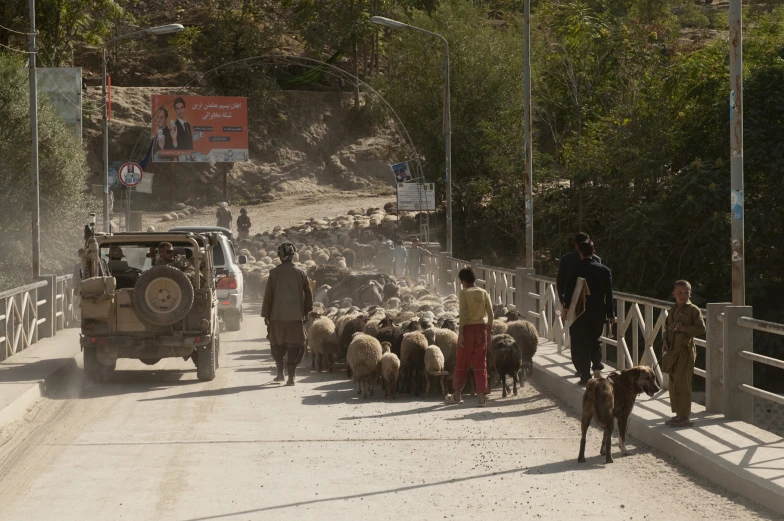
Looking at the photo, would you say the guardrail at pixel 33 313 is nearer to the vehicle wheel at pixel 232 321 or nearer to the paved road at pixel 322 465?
the vehicle wheel at pixel 232 321

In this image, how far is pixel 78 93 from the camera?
34875 mm

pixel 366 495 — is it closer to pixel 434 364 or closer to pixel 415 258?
pixel 434 364

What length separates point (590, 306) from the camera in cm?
1227

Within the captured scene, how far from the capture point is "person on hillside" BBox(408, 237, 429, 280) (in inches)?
1361

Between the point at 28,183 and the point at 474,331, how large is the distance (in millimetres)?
24664

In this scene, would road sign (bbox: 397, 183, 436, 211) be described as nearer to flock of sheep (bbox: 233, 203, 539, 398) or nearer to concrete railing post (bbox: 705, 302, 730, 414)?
flock of sheep (bbox: 233, 203, 539, 398)

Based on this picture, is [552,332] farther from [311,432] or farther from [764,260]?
[764,260]

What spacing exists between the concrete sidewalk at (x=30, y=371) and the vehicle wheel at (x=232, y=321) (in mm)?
3062

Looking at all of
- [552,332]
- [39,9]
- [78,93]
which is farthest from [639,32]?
[552,332]

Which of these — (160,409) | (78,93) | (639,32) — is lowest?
(160,409)

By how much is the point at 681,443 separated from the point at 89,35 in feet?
175

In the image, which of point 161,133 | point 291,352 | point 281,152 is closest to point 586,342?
point 291,352

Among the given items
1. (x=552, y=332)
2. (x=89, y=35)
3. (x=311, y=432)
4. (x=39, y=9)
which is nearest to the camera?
(x=311, y=432)

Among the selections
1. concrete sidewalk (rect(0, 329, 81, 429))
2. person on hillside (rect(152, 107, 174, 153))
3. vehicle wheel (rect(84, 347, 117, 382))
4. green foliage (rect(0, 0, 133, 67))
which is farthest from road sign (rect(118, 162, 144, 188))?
person on hillside (rect(152, 107, 174, 153))
